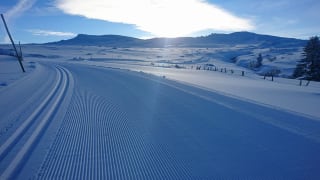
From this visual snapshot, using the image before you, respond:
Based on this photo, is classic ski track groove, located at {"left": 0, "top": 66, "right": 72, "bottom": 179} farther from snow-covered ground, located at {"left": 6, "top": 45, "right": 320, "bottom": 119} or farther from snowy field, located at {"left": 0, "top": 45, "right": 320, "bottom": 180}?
snow-covered ground, located at {"left": 6, "top": 45, "right": 320, "bottom": 119}

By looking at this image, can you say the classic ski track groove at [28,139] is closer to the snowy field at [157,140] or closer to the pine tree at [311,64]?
the snowy field at [157,140]

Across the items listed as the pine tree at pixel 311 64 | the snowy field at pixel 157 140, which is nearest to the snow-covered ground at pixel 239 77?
the snowy field at pixel 157 140

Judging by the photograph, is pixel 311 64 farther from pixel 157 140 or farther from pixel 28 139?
pixel 28 139

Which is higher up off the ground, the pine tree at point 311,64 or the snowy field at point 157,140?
the snowy field at point 157,140

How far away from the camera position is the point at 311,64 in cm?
4356

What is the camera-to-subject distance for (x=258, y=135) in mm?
7793

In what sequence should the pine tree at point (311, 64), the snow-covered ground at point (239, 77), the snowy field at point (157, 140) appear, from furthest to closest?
the pine tree at point (311, 64) → the snow-covered ground at point (239, 77) → the snowy field at point (157, 140)

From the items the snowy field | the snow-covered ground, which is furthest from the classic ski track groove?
the snow-covered ground

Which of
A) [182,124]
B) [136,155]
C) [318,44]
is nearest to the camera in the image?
[136,155]

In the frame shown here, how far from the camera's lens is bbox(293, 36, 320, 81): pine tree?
141 ft

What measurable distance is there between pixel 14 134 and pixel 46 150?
5.33ft

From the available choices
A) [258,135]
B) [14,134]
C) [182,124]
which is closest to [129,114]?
[182,124]

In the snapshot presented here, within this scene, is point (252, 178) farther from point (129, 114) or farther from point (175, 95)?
point (175, 95)

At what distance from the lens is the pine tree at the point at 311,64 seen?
43.1 meters
